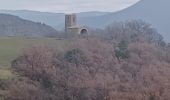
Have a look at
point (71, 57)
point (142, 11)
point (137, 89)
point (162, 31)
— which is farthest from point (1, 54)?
point (142, 11)

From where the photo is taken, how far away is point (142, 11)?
190000 mm

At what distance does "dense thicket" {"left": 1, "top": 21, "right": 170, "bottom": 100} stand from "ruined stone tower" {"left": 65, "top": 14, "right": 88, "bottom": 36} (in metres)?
12.6

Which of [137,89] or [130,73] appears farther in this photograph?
[130,73]

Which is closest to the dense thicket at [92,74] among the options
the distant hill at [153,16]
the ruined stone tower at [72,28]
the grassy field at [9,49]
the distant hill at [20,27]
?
the grassy field at [9,49]

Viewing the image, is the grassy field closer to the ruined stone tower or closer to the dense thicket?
the dense thicket

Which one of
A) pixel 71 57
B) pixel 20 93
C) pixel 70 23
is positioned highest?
pixel 70 23

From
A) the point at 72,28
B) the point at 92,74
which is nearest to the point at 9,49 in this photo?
the point at 92,74

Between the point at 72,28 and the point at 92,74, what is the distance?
24.8 m

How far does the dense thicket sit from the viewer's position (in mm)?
31703

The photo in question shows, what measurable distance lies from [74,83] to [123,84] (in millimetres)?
3622

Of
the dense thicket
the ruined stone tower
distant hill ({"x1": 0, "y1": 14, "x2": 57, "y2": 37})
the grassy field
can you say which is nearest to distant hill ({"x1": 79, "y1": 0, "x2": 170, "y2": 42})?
distant hill ({"x1": 0, "y1": 14, "x2": 57, "y2": 37})

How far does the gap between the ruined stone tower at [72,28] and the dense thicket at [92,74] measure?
12.6 m

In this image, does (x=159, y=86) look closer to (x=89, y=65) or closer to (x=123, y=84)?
(x=123, y=84)

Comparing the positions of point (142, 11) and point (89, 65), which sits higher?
point (142, 11)
